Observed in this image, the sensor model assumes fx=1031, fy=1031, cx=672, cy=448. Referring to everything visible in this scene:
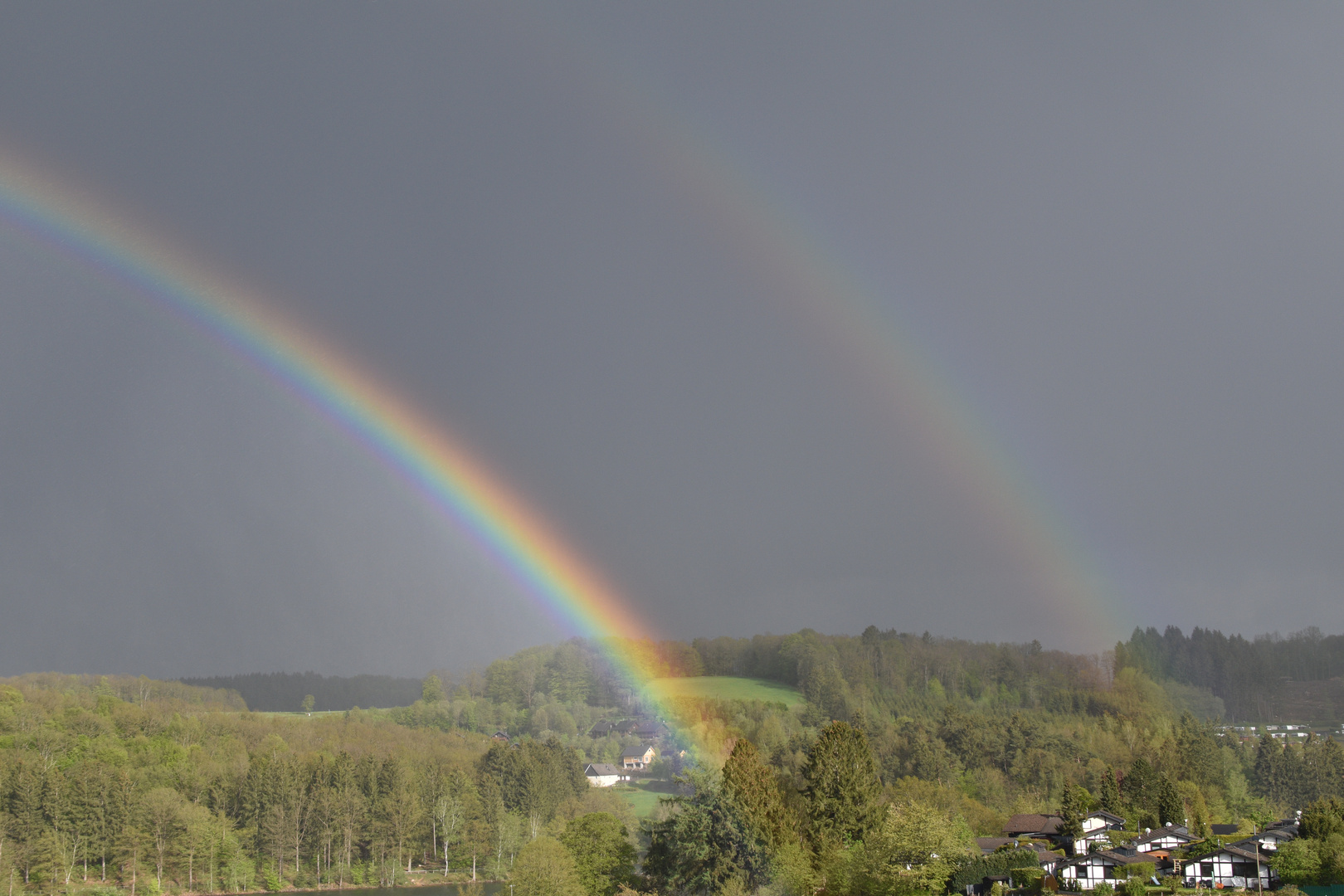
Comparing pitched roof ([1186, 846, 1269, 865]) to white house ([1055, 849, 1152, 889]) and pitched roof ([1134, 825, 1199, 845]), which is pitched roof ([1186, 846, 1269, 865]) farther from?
pitched roof ([1134, 825, 1199, 845])

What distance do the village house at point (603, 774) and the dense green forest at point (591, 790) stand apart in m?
3.72

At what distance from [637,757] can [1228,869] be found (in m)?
82.8

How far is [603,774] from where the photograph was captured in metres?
117

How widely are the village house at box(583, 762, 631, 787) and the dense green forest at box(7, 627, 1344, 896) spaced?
3.72m

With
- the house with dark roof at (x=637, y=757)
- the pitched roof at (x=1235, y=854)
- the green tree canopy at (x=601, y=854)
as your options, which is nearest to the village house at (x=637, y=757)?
the house with dark roof at (x=637, y=757)

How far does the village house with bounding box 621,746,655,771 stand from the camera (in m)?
123

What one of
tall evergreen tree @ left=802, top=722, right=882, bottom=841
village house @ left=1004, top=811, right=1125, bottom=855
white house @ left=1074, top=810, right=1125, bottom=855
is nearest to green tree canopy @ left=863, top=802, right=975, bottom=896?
tall evergreen tree @ left=802, top=722, right=882, bottom=841

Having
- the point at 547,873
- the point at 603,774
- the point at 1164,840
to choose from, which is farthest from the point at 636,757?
the point at 547,873

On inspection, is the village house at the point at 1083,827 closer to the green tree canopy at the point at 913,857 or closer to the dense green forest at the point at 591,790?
the dense green forest at the point at 591,790

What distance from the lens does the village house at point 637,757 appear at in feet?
404

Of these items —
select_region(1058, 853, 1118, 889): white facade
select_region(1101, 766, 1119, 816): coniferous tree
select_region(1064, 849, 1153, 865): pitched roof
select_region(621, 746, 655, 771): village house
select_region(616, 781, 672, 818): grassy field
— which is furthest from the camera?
select_region(621, 746, 655, 771): village house

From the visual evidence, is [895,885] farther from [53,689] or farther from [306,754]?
[53,689]

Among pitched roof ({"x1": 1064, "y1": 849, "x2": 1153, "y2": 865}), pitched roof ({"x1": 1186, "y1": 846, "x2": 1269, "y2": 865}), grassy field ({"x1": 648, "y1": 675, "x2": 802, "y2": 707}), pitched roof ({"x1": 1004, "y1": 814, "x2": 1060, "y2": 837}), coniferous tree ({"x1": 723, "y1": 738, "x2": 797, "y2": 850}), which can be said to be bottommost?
pitched roof ({"x1": 1004, "y1": 814, "x2": 1060, "y2": 837})

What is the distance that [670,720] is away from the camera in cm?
12631
